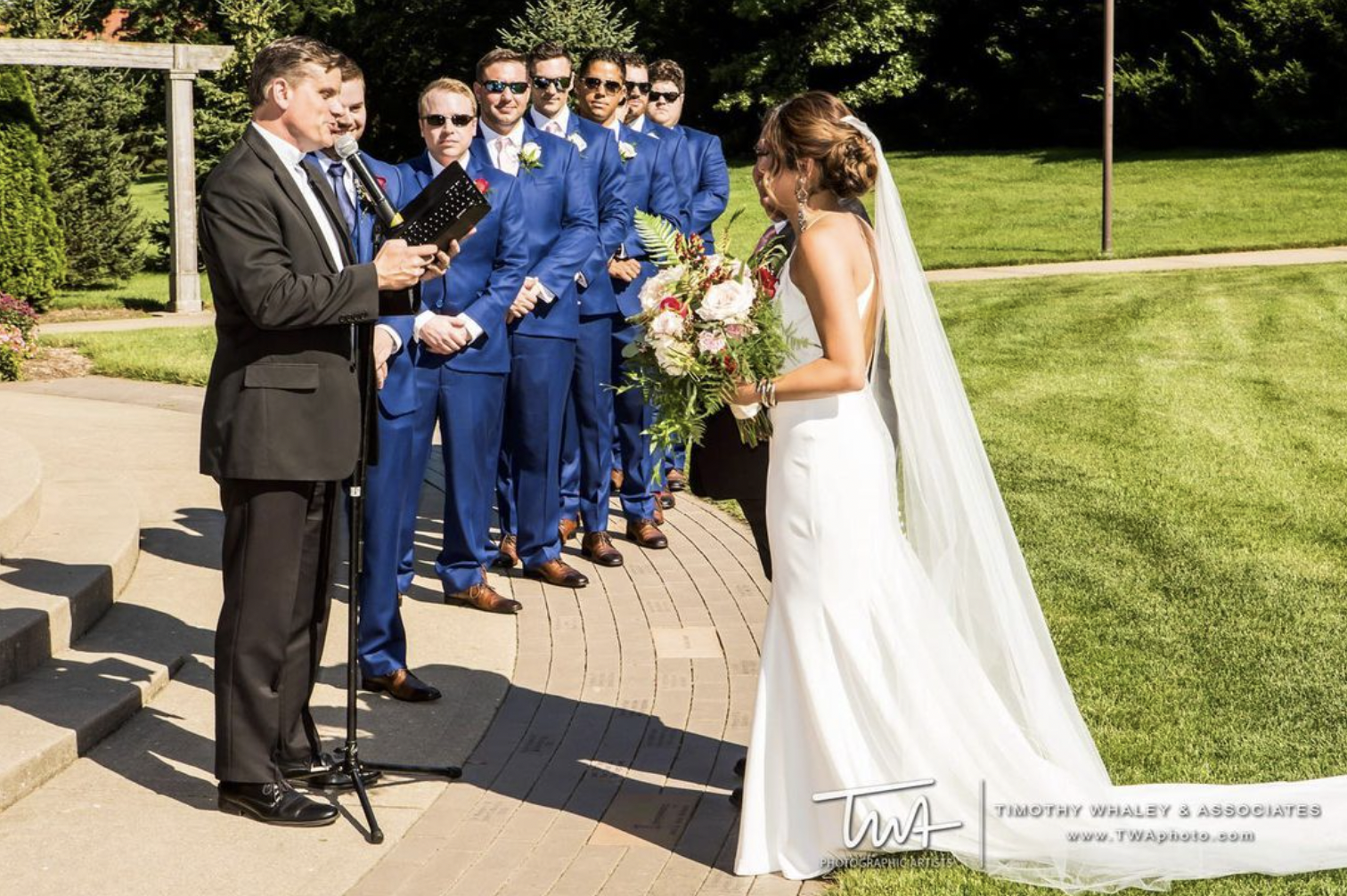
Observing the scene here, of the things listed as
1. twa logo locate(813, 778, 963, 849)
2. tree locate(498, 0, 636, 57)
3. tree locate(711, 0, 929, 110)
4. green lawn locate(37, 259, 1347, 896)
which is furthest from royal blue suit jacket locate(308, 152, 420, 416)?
tree locate(711, 0, 929, 110)

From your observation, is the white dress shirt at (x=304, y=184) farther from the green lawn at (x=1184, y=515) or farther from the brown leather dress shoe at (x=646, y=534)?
the brown leather dress shoe at (x=646, y=534)

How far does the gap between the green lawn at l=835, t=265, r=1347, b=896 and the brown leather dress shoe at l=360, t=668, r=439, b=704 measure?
225 cm

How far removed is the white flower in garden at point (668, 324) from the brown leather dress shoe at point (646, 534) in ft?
13.8

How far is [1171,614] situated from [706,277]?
3689 mm

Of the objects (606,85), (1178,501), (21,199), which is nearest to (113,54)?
(21,199)

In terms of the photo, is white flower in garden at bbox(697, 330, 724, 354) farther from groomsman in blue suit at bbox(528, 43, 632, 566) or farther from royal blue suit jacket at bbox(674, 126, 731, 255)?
royal blue suit jacket at bbox(674, 126, 731, 255)

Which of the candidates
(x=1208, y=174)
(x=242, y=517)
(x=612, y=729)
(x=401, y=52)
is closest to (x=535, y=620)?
(x=612, y=729)

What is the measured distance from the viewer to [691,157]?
10117mm

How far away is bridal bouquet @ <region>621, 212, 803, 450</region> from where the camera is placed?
15.9 ft

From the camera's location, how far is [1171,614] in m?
7.61

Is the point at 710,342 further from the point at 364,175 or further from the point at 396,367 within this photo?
the point at 396,367

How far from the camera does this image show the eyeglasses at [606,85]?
9031mm

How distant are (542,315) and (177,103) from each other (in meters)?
12.5

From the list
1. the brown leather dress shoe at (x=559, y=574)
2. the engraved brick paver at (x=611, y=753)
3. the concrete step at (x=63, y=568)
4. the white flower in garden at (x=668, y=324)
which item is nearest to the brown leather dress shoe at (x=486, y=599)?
the engraved brick paver at (x=611, y=753)
